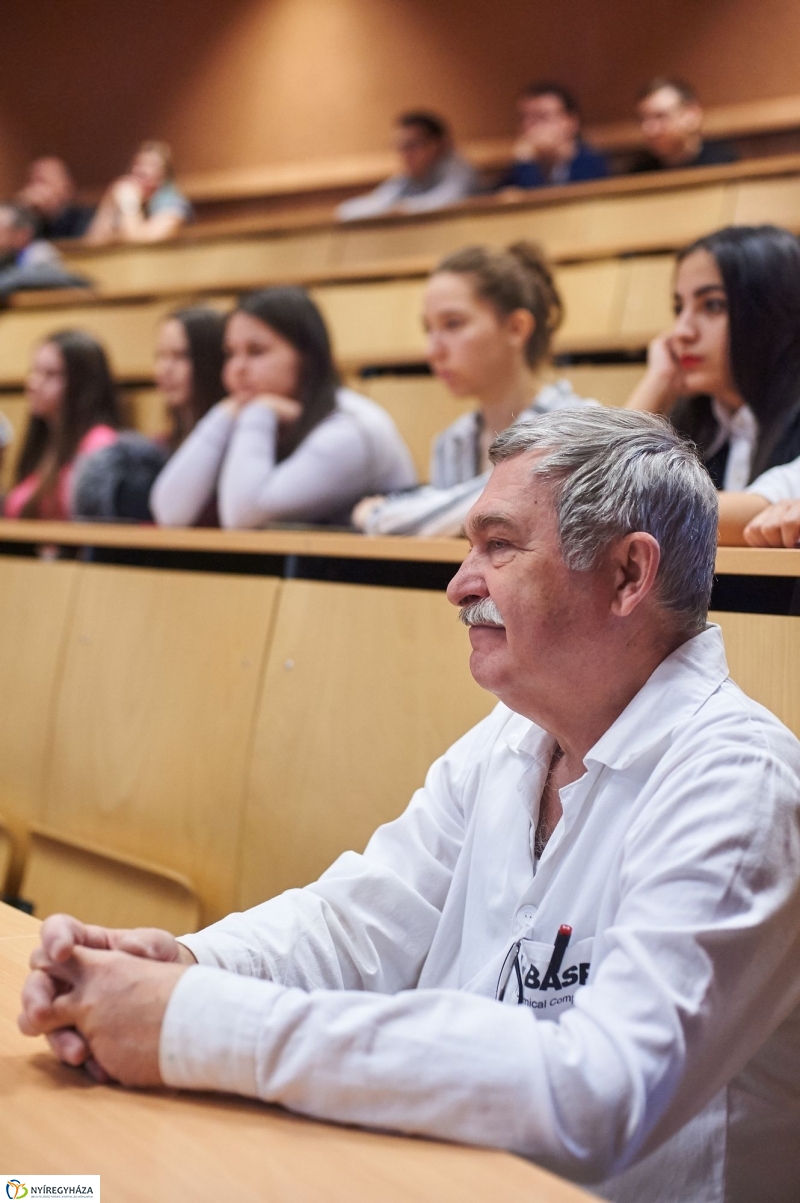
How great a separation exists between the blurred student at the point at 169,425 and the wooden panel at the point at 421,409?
0.29 metres

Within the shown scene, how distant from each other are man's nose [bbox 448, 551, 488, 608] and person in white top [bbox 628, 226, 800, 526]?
53 cm

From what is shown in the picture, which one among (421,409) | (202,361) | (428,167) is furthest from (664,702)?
(428,167)

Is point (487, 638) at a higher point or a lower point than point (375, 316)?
lower

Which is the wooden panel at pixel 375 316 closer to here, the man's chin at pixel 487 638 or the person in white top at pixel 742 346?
the person in white top at pixel 742 346

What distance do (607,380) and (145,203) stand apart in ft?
7.45

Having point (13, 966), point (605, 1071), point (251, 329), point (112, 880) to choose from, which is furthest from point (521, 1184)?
point (251, 329)

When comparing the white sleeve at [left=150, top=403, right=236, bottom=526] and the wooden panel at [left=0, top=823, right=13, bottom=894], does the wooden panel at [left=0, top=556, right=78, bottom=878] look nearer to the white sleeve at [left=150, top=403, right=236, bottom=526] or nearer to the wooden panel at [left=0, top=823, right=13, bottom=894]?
the wooden panel at [left=0, top=823, right=13, bottom=894]

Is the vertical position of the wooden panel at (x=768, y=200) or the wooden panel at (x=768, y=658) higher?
the wooden panel at (x=768, y=200)

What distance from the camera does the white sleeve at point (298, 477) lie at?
1.46 meters

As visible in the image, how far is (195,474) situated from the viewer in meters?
1.61

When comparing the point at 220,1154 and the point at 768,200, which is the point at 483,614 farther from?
the point at 768,200

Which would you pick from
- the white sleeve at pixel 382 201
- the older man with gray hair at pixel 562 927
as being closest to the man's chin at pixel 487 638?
the older man with gray hair at pixel 562 927

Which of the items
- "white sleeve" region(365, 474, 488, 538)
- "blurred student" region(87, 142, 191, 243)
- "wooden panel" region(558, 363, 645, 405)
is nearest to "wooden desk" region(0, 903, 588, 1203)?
"white sleeve" region(365, 474, 488, 538)

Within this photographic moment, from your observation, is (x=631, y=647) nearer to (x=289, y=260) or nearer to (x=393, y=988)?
(x=393, y=988)
